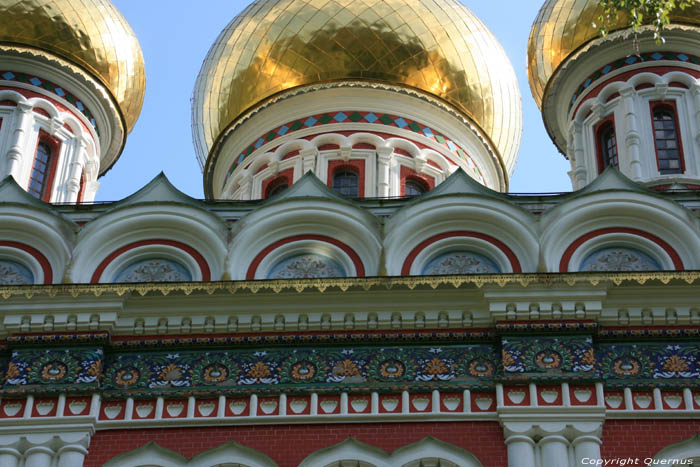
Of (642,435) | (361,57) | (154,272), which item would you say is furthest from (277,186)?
(642,435)

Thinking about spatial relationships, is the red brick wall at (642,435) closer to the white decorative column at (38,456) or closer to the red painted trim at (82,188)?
the white decorative column at (38,456)

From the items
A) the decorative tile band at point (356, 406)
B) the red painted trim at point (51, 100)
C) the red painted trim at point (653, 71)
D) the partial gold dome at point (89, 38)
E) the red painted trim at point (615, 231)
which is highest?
the partial gold dome at point (89, 38)

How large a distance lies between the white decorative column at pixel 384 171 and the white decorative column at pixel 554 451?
479cm

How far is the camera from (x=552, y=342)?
810cm

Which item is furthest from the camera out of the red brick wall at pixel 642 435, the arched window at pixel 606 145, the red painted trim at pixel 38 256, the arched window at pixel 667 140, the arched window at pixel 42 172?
the arched window at pixel 42 172

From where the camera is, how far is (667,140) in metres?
11.5

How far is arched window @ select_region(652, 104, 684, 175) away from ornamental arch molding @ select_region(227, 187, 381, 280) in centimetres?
341

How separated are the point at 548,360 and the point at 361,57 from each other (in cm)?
536

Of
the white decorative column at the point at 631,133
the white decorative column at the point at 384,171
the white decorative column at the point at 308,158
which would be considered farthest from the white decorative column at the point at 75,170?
the white decorative column at the point at 631,133

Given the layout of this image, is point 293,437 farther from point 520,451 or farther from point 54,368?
point 54,368

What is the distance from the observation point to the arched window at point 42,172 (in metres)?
12.1

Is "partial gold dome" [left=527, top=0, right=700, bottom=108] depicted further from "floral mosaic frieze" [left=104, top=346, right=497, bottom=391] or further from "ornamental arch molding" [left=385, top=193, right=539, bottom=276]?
"floral mosaic frieze" [left=104, top=346, right=497, bottom=391]

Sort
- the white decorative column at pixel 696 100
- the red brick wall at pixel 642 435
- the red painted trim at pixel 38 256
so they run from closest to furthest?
the red brick wall at pixel 642 435, the red painted trim at pixel 38 256, the white decorative column at pixel 696 100

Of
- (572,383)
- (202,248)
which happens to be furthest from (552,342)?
(202,248)
